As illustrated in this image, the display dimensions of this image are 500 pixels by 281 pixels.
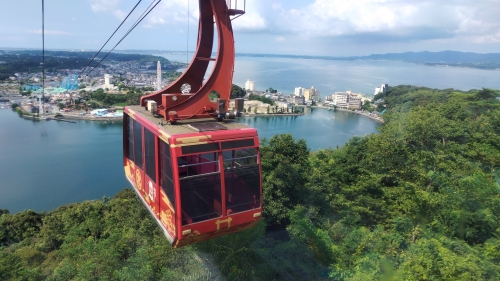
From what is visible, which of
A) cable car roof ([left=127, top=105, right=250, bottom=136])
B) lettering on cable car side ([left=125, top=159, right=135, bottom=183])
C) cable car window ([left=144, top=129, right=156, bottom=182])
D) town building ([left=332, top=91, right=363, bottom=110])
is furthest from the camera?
town building ([left=332, top=91, right=363, bottom=110])

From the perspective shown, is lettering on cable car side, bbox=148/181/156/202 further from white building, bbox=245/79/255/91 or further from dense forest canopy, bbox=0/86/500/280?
white building, bbox=245/79/255/91

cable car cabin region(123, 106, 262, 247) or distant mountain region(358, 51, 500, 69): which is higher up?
distant mountain region(358, 51, 500, 69)

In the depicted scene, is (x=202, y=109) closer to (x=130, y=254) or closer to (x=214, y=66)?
(x=214, y=66)

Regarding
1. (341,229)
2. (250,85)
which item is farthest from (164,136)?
(250,85)

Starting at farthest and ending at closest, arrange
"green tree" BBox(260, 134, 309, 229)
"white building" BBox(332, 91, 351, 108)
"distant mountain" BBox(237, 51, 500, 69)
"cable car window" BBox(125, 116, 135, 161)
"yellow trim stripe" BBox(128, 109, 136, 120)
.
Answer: "white building" BBox(332, 91, 351, 108) < "distant mountain" BBox(237, 51, 500, 69) < "green tree" BBox(260, 134, 309, 229) < "cable car window" BBox(125, 116, 135, 161) < "yellow trim stripe" BBox(128, 109, 136, 120)

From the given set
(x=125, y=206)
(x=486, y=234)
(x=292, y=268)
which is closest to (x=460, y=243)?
(x=486, y=234)

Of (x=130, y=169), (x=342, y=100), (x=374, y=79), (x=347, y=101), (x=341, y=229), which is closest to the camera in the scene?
(x=130, y=169)

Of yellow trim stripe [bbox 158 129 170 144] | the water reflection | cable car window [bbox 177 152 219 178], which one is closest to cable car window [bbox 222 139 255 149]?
cable car window [bbox 177 152 219 178]

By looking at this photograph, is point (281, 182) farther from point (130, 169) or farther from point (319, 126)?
point (319, 126)
